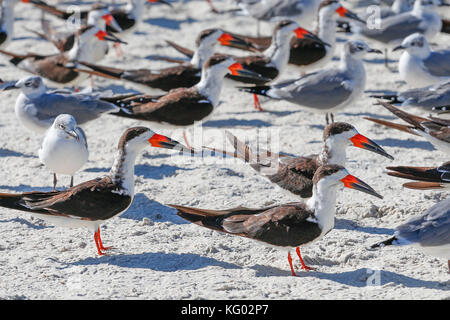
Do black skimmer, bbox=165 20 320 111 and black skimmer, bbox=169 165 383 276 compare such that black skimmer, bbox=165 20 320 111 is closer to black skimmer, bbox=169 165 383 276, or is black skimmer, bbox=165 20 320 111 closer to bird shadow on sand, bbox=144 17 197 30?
bird shadow on sand, bbox=144 17 197 30

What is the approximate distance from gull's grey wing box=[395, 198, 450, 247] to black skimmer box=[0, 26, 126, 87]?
4.53m

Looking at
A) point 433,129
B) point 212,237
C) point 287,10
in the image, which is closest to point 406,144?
point 433,129

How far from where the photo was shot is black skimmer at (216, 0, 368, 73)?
8508 millimetres

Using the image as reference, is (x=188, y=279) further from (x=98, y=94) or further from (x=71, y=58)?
(x=71, y=58)

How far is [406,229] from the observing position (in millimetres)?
4473

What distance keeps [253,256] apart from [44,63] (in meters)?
4.42

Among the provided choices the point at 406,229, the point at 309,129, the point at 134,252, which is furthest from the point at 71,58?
the point at 406,229

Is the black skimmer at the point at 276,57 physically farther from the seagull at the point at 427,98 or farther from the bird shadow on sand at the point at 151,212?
the bird shadow on sand at the point at 151,212

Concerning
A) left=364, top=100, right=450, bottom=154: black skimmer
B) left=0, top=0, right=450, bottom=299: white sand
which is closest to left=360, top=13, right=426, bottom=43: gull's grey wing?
left=0, top=0, right=450, bottom=299: white sand

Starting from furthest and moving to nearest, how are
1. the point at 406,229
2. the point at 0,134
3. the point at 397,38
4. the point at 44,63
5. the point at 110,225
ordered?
the point at 397,38 < the point at 44,63 < the point at 0,134 < the point at 110,225 < the point at 406,229

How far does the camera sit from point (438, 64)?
25.6 ft

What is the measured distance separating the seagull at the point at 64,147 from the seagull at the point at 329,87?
2.17 m

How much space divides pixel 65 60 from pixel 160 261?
4.12m

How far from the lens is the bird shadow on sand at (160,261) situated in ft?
15.9
